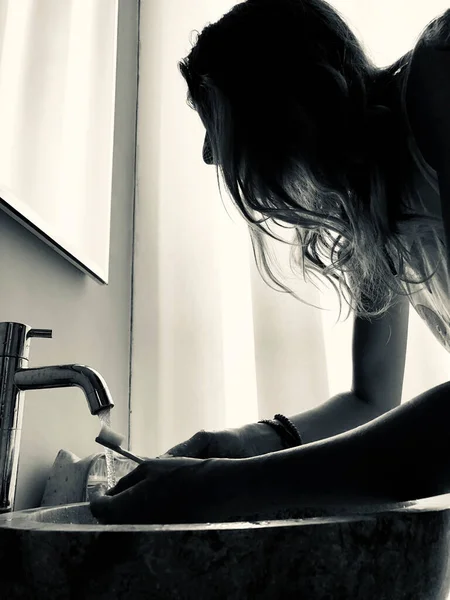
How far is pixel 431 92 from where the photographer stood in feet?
1.58

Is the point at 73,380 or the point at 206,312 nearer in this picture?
the point at 73,380

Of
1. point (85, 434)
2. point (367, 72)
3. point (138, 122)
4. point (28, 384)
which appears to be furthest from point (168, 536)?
point (138, 122)

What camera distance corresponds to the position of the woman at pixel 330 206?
37 centimetres

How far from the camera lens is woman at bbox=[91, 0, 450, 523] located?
373mm

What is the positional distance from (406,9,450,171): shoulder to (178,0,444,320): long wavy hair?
0.05 m

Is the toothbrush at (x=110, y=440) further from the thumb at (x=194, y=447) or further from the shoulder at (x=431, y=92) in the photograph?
the shoulder at (x=431, y=92)

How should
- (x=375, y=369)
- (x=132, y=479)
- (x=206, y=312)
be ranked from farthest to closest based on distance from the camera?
(x=206, y=312) → (x=375, y=369) → (x=132, y=479)

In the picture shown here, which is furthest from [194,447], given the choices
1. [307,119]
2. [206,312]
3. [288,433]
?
[206,312]

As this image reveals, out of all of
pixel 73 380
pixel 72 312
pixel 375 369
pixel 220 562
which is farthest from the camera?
pixel 72 312

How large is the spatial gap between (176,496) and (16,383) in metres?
0.27

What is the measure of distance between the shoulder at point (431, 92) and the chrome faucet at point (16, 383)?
372 mm

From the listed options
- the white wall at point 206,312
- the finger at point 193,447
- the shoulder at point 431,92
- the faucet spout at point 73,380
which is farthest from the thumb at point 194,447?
the white wall at point 206,312

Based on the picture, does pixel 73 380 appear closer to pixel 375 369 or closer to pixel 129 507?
pixel 129 507

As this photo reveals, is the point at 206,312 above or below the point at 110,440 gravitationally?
above
